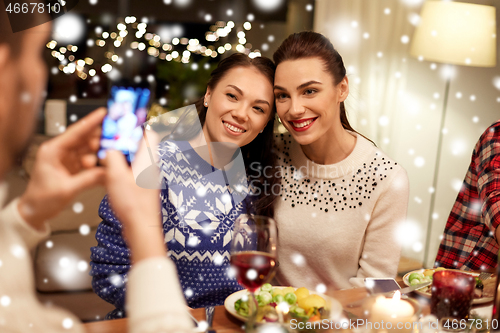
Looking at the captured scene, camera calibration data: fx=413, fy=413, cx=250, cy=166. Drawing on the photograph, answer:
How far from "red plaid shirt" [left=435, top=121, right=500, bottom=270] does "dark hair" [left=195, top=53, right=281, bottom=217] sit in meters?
0.62

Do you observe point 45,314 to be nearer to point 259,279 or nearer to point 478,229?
point 259,279

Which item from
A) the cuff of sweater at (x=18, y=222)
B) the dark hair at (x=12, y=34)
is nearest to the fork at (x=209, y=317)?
the cuff of sweater at (x=18, y=222)

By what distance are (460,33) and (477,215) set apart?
1.22 meters

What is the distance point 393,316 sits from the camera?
0.64 meters

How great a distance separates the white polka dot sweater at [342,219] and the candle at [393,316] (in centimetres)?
59

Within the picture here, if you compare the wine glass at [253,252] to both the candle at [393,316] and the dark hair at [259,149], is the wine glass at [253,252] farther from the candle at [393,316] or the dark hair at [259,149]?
the dark hair at [259,149]

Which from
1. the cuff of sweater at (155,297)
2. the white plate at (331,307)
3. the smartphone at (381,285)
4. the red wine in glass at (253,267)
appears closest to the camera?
the cuff of sweater at (155,297)

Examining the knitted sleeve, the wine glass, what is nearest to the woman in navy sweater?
the knitted sleeve

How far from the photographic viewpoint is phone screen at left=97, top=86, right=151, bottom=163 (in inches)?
14.9

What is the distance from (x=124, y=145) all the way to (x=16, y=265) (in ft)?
0.50

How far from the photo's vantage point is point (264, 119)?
1251 millimetres

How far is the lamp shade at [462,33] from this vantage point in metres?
2.16

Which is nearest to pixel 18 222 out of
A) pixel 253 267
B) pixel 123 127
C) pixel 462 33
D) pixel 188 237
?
pixel 123 127

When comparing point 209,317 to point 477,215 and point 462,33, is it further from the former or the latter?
point 462,33
